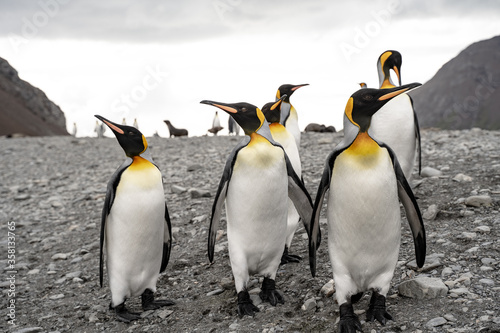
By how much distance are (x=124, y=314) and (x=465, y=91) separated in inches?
2962

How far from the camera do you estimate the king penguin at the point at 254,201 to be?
11.2 ft

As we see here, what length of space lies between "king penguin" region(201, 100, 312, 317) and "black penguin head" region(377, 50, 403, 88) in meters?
2.49

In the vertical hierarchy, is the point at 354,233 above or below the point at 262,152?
below

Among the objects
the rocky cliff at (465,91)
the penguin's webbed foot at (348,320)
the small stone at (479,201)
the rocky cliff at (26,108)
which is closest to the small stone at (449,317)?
the penguin's webbed foot at (348,320)

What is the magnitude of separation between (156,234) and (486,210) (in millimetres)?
3014

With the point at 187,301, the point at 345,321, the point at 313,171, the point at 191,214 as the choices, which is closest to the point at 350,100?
the point at 345,321

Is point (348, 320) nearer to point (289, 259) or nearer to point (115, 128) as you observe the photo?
point (289, 259)

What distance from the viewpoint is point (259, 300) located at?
3.60 metres

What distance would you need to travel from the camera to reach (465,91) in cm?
7112

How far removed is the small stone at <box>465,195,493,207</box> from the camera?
15.6 ft

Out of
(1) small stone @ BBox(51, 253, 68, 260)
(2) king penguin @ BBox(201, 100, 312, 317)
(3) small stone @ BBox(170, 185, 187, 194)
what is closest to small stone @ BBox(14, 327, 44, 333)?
(2) king penguin @ BBox(201, 100, 312, 317)

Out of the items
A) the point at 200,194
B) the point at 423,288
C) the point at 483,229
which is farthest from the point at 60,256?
the point at 483,229

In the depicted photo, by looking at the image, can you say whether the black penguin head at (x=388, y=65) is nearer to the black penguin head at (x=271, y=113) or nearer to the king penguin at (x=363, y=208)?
the black penguin head at (x=271, y=113)

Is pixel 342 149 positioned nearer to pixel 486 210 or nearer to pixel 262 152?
pixel 262 152
